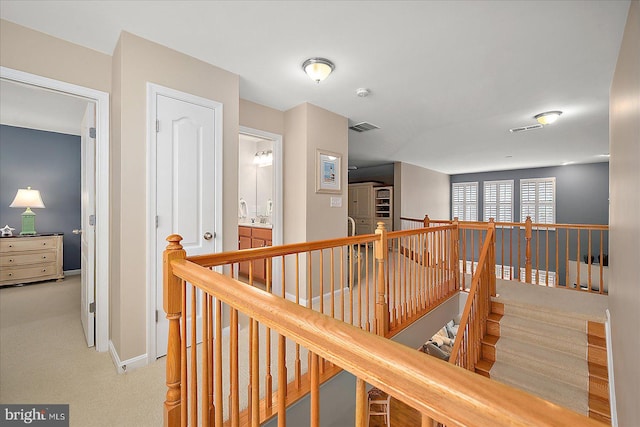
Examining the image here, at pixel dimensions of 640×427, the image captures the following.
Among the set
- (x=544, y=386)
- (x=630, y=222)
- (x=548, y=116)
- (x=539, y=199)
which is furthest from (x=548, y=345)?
(x=539, y=199)

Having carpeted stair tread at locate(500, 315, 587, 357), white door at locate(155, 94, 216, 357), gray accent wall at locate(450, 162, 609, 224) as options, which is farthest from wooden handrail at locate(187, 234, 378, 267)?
gray accent wall at locate(450, 162, 609, 224)

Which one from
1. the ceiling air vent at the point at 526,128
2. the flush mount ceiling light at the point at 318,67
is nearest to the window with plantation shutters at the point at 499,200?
the ceiling air vent at the point at 526,128

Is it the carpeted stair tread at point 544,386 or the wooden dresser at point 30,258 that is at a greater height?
the wooden dresser at point 30,258

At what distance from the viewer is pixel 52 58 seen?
204cm

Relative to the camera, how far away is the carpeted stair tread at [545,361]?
8.99ft

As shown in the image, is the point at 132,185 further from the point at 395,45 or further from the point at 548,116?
the point at 548,116

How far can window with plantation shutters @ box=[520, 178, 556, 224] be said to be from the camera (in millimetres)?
7861

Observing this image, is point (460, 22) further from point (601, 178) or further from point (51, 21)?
point (601, 178)

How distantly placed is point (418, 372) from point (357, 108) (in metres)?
3.47

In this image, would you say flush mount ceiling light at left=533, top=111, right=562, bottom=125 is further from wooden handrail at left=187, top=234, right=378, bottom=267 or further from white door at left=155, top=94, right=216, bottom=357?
white door at left=155, top=94, right=216, bottom=357

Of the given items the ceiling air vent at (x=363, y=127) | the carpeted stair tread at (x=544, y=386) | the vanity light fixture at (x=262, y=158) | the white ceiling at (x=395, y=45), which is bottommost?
the carpeted stair tread at (x=544, y=386)

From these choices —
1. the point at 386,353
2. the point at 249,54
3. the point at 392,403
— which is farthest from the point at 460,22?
the point at 392,403

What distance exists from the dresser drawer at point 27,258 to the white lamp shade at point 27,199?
0.66 meters

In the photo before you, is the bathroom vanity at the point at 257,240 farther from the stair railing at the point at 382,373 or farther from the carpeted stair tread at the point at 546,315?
the carpeted stair tread at the point at 546,315
